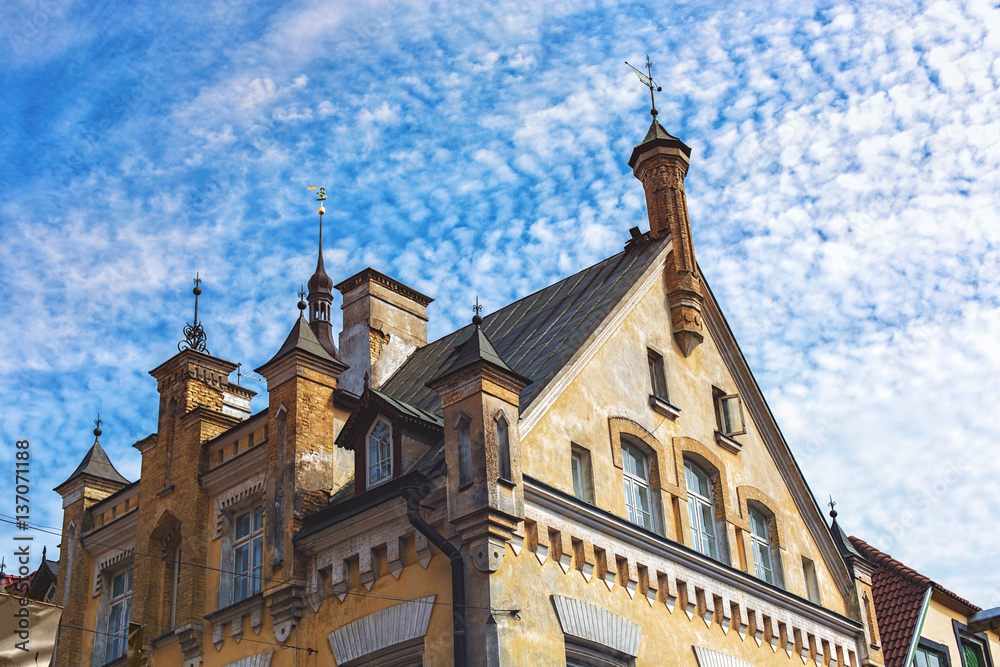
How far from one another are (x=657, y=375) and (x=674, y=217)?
3.83 meters

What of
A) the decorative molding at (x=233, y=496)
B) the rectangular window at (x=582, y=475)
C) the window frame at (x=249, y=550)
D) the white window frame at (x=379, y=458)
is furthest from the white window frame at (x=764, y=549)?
the decorative molding at (x=233, y=496)

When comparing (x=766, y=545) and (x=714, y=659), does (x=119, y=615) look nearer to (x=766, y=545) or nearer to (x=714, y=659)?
Answer: (x=714, y=659)

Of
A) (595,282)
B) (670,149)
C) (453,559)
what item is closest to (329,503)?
(453,559)

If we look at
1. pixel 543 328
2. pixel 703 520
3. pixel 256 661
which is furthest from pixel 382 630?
pixel 543 328

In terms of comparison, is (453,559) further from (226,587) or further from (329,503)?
(226,587)

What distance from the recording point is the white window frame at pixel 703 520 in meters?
21.2

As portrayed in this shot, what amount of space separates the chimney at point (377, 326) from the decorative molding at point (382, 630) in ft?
27.8

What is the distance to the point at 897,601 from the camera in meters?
28.0

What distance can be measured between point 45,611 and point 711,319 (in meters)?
13.7

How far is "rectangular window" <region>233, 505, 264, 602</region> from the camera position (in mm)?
20281

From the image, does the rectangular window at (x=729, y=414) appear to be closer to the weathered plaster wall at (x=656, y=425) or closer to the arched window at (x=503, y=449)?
the weathered plaster wall at (x=656, y=425)

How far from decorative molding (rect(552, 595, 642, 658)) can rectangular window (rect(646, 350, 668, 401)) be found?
196 inches

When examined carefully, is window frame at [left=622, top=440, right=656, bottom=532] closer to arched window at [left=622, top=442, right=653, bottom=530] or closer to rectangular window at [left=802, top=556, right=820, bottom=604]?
arched window at [left=622, top=442, right=653, bottom=530]

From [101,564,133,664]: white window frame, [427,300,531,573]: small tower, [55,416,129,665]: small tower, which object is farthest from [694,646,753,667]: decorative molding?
[55,416,129,665]: small tower
